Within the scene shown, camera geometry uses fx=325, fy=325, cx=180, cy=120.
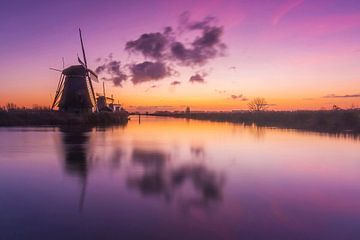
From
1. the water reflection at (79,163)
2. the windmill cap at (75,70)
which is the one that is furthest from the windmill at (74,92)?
the water reflection at (79,163)

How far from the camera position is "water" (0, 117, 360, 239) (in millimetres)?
7194

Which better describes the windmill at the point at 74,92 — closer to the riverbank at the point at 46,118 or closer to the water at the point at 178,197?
the riverbank at the point at 46,118

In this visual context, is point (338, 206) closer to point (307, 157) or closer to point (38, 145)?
point (307, 157)

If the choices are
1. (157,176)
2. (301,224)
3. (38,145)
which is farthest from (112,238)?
(38,145)

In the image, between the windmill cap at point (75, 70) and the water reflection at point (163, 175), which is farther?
the windmill cap at point (75, 70)

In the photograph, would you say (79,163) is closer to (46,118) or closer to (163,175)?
(163,175)

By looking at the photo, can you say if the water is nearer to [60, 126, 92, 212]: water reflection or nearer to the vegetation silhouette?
[60, 126, 92, 212]: water reflection

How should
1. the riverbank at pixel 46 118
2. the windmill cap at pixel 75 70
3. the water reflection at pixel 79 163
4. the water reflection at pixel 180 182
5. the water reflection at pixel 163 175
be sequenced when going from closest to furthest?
the water reflection at pixel 180 182, the water reflection at pixel 163 175, the water reflection at pixel 79 163, the riverbank at pixel 46 118, the windmill cap at pixel 75 70

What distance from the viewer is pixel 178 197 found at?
9891mm

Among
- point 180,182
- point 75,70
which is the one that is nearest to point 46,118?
point 75,70

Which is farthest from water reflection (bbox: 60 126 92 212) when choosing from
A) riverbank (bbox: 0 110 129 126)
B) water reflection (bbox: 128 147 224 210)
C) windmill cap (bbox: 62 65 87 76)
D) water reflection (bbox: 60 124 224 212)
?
windmill cap (bbox: 62 65 87 76)

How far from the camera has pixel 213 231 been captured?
716 centimetres

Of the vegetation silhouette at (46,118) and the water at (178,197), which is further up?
the vegetation silhouette at (46,118)

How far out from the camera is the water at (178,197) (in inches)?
283
